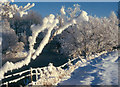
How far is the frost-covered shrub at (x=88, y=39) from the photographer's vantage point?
88.9 feet

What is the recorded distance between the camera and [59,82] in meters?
9.26

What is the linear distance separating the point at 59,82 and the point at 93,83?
180cm

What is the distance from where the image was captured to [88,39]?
27109 millimetres

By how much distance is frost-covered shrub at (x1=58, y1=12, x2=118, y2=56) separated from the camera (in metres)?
27.1

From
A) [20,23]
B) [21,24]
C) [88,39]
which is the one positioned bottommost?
[88,39]

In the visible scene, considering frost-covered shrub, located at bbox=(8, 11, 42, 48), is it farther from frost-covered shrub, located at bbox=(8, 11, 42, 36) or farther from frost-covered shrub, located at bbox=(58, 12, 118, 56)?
frost-covered shrub, located at bbox=(58, 12, 118, 56)

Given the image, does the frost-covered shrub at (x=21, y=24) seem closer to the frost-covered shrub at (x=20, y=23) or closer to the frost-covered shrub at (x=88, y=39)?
the frost-covered shrub at (x=20, y=23)

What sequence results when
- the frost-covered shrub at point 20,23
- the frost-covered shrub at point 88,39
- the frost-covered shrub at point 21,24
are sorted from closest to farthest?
the frost-covered shrub at point 88,39 < the frost-covered shrub at point 21,24 < the frost-covered shrub at point 20,23

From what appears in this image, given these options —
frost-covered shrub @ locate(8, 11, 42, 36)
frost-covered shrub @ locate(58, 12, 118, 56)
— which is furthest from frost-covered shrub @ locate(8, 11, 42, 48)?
frost-covered shrub @ locate(58, 12, 118, 56)

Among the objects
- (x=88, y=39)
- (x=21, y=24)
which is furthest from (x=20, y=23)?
(x=88, y=39)

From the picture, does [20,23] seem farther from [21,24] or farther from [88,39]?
[88,39]

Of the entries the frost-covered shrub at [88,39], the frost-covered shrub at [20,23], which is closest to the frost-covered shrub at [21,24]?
the frost-covered shrub at [20,23]

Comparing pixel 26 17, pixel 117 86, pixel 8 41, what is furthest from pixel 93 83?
pixel 26 17

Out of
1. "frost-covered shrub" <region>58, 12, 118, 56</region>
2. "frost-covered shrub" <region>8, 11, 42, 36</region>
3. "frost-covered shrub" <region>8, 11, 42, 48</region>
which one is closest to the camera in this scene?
"frost-covered shrub" <region>58, 12, 118, 56</region>
